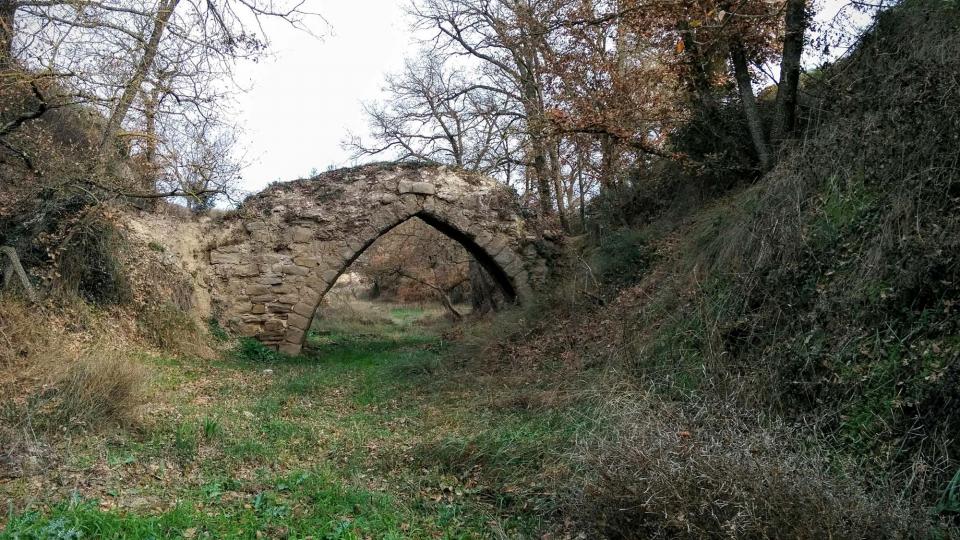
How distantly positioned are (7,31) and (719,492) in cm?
779

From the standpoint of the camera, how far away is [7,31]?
6832mm

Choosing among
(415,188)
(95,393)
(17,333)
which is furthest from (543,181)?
(95,393)

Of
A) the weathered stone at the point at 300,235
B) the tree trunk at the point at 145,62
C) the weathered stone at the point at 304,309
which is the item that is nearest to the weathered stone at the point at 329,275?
the weathered stone at the point at 304,309

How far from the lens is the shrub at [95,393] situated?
5.18m

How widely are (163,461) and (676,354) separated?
4116mm

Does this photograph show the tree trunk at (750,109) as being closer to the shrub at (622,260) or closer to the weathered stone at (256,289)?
the shrub at (622,260)

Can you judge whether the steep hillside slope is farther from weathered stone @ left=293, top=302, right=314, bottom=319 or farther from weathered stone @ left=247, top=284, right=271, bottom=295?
weathered stone @ left=247, top=284, right=271, bottom=295

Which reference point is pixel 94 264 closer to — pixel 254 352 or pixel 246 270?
pixel 254 352

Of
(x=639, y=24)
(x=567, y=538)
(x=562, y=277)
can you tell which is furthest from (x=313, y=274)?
(x=567, y=538)

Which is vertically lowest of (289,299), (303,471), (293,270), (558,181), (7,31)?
(303,471)

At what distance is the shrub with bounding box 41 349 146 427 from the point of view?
5176mm

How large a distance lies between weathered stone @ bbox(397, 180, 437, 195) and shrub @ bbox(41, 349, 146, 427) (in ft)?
25.5

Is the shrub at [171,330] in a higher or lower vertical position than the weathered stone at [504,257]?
lower

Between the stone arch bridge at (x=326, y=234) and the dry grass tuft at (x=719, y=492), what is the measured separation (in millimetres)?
9746
